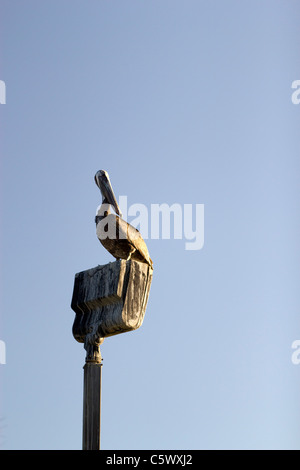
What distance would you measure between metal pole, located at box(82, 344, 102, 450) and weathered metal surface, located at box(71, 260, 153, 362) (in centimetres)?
30

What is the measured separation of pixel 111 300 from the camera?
11102 mm

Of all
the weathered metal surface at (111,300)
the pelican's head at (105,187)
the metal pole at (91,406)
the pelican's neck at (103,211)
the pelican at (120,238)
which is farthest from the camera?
the pelican's head at (105,187)

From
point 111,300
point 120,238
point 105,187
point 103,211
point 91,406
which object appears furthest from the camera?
point 105,187

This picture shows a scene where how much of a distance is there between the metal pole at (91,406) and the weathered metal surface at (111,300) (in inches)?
11.9

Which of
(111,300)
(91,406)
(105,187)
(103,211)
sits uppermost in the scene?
(105,187)

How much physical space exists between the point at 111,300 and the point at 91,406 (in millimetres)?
1191

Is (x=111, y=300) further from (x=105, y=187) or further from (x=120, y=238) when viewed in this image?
(x=105, y=187)

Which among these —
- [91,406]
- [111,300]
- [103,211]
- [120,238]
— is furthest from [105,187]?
[91,406]

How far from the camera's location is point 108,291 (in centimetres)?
1106

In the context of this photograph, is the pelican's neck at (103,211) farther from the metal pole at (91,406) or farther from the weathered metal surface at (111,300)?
the metal pole at (91,406)

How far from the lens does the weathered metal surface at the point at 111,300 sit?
433 inches

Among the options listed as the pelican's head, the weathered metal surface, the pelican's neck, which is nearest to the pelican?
the pelican's neck

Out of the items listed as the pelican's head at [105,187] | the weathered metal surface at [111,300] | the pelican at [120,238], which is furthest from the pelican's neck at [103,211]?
the weathered metal surface at [111,300]
